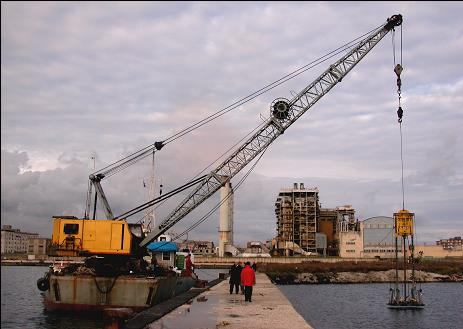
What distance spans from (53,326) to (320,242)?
12042cm

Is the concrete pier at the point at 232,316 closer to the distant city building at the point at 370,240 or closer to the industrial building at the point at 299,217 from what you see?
the distant city building at the point at 370,240

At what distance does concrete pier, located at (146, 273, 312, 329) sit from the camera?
719 inches

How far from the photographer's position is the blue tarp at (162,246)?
42556mm

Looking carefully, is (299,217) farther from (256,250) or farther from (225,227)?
(225,227)

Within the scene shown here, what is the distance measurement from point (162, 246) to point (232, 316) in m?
Result: 23.2

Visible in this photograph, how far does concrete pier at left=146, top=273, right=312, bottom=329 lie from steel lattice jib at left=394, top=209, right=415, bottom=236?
1241 centimetres

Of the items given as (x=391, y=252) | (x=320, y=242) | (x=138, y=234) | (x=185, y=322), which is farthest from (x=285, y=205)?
(x=185, y=322)

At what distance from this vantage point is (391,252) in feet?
442

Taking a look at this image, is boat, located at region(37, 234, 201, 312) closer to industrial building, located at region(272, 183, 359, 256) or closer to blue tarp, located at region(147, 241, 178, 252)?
blue tarp, located at region(147, 241, 178, 252)

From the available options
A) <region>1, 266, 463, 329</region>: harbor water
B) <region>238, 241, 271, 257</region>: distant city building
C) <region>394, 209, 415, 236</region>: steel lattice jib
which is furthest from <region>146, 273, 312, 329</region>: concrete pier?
<region>238, 241, 271, 257</region>: distant city building

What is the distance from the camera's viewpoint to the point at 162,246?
1694 inches

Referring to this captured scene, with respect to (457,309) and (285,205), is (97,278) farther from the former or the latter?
(285,205)

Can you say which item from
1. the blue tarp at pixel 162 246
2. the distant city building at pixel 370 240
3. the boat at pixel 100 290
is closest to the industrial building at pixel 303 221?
the distant city building at pixel 370 240

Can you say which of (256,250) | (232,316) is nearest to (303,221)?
(256,250)
